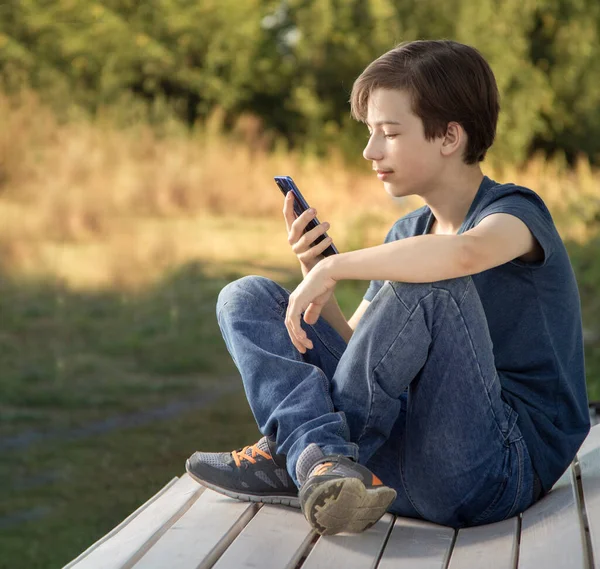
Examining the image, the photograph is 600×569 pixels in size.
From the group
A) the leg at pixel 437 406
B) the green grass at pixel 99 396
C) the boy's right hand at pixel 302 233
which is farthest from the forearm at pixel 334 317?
the green grass at pixel 99 396

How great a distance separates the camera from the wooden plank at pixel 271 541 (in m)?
1.80

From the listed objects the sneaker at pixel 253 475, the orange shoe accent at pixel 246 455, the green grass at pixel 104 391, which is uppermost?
the orange shoe accent at pixel 246 455

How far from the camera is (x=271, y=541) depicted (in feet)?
6.26

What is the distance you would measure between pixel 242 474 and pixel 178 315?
397 cm

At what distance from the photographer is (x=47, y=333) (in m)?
5.52

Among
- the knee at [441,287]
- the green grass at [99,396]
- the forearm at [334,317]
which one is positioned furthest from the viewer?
the green grass at [99,396]

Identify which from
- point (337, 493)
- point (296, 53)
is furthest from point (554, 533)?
point (296, 53)

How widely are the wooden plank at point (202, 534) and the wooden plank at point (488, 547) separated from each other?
45 cm

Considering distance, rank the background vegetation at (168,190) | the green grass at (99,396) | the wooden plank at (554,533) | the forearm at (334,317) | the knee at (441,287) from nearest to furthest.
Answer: the wooden plank at (554,533)
the knee at (441,287)
the forearm at (334,317)
the green grass at (99,396)
the background vegetation at (168,190)

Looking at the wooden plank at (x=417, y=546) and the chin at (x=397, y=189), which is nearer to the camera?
the wooden plank at (x=417, y=546)

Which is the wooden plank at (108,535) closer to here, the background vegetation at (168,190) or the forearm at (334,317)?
the forearm at (334,317)

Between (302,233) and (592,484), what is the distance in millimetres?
824

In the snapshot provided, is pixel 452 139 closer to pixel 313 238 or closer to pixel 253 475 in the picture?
pixel 313 238

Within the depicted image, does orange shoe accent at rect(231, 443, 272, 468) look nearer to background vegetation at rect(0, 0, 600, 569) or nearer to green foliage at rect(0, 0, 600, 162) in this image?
background vegetation at rect(0, 0, 600, 569)
